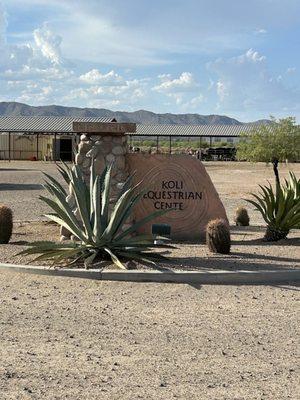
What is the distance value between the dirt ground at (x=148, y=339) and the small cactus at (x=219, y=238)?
0.71 m

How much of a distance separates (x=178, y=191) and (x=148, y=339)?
22.5 ft

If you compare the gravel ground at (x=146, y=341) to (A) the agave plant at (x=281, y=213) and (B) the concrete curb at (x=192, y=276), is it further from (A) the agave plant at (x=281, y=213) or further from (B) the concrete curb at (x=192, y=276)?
(A) the agave plant at (x=281, y=213)

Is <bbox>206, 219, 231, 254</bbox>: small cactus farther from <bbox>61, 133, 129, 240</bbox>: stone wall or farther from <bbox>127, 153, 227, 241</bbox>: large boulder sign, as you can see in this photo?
<bbox>61, 133, 129, 240</bbox>: stone wall

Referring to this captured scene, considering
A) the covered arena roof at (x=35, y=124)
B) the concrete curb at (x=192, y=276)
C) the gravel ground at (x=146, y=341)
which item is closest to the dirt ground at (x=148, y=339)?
the gravel ground at (x=146, y=341)

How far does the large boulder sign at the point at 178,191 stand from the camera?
42.3ft

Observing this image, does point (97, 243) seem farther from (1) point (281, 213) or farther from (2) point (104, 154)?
(1) point (281, 213)

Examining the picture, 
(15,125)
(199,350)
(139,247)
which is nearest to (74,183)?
(139,247)

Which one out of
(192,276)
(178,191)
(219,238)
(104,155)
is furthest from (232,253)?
(104,155)

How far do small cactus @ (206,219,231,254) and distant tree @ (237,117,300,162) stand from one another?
1287 cm

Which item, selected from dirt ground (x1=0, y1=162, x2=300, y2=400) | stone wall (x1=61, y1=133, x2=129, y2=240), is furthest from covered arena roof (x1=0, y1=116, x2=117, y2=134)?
dirt ground (x1=0, y1=162, x2=300, y2=400)

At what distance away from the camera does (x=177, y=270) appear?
29.8 ft

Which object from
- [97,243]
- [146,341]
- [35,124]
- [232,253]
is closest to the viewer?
[146,341]

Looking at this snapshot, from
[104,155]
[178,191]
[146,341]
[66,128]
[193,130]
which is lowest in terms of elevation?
[146,341]

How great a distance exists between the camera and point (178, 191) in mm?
13055
